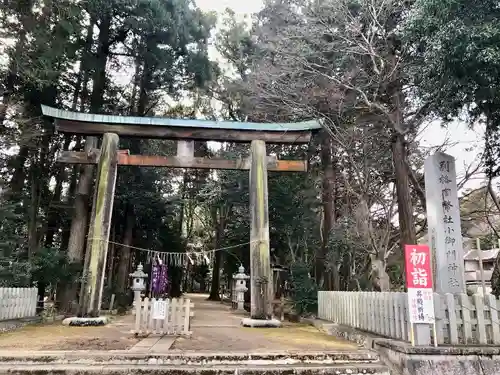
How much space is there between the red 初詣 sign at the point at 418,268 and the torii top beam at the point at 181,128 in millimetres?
6450

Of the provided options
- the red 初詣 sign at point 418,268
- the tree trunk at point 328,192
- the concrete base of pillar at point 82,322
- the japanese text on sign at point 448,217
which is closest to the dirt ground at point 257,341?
the red 初詣 sign at point 418,268

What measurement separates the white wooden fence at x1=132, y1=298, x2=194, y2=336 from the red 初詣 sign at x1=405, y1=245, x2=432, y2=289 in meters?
4.30

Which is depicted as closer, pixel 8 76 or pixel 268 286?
pixel 268 286

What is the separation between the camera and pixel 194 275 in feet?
139

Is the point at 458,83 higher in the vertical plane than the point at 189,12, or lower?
lower

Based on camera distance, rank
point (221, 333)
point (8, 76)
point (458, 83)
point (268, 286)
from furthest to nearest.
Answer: point (8, 76) < point (268, 286) < point (221, 333) < point (458, 83)

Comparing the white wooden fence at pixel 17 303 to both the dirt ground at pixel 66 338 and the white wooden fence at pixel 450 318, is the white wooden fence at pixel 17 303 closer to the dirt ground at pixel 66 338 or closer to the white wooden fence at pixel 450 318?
the dirt ground at pixel 66 338

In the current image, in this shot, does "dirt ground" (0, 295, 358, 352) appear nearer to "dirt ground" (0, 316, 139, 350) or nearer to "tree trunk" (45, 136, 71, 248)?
"dirt ground" (0, 316, 139, 350)

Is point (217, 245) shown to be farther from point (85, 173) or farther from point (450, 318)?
point (450, 318)

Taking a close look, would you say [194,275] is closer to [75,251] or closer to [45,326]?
[75,251]

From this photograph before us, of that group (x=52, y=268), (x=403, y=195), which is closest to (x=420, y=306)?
(x=403, y=195)

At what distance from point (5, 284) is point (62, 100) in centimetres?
860

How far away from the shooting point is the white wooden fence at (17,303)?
854 centimetres

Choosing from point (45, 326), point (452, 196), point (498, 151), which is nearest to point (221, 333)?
point (45, 326)
